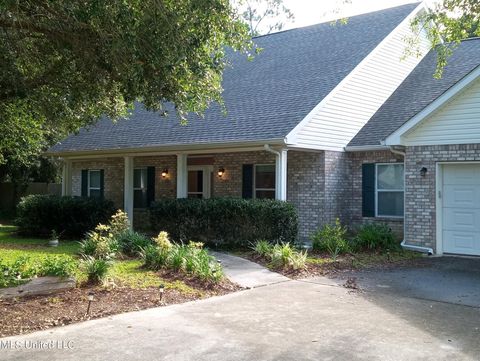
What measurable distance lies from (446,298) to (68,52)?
781 centimetres

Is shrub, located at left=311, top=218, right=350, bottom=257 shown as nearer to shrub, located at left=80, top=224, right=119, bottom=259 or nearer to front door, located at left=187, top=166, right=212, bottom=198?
shrub, located at left=80, top=224, right=119, bottom=259

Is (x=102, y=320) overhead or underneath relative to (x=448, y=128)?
underneath

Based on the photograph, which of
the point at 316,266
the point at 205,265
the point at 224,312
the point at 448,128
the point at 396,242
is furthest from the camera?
the point at 396,242

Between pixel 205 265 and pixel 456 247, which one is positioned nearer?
pixel 205 265

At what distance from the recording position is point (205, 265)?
9414mm

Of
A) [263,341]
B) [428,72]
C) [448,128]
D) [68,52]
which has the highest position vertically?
[428,72]

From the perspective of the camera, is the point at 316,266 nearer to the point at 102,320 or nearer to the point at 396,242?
the point at 396,242

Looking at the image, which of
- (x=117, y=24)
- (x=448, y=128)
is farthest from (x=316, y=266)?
(x=117, y=24)

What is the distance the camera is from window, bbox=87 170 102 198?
71.2 ft

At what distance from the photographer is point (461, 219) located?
12.6m

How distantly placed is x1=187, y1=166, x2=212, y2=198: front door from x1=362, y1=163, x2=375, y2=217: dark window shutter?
19.3 ft

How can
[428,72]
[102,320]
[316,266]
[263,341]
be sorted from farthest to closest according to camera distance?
[428,72] < [316,266] < [102,320] < [263,341]

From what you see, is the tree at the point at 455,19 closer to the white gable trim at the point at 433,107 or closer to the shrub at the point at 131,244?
the white gable trim at the point at 433,107

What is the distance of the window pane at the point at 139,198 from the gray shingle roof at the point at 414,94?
8526mm
